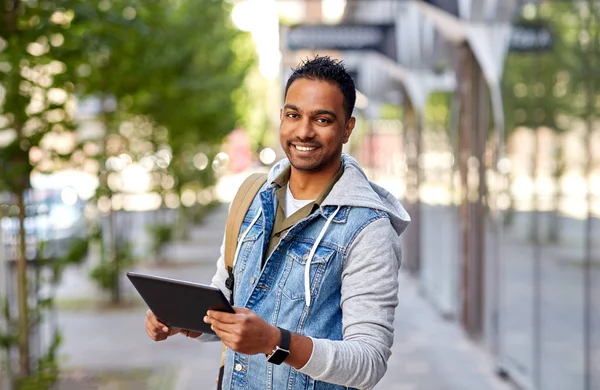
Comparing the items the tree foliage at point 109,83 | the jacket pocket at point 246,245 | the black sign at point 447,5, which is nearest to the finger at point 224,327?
the jacket pocket at point 246,245

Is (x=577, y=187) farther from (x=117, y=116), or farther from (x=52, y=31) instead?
(x=117, y=116)

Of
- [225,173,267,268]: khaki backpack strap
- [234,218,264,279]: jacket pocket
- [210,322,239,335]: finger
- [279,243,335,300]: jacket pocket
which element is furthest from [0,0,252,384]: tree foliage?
[210,322,239,335]: finger

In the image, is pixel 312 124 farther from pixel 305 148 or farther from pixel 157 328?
pixel 157 328

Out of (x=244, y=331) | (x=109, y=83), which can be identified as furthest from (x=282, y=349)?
(x=109, y=83)

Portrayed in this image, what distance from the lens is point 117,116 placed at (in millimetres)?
13297

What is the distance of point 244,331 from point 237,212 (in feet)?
2.18

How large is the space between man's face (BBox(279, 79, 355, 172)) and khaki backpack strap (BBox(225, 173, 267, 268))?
0.28 metres

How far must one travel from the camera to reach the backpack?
117 inches

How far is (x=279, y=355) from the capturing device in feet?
8.21

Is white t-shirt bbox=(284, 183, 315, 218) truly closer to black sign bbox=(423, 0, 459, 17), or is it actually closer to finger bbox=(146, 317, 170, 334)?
finger bbox=(146, 317, 170, 334)

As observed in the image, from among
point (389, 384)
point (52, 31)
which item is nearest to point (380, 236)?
point (52, 31)

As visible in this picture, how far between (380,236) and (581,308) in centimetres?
399

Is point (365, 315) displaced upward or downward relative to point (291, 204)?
downward

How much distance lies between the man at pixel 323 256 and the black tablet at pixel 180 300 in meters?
0.10
